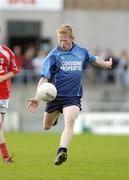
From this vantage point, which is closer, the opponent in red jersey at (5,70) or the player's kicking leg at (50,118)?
the player's kicking leg at (50,118)

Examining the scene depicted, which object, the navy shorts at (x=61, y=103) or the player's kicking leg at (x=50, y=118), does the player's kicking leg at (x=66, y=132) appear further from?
the player's kicking leg at (x=50, y=118)

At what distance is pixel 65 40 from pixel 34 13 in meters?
24.0

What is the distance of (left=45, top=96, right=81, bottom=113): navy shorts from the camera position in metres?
13.2

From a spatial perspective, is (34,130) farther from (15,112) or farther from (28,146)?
(28,146)

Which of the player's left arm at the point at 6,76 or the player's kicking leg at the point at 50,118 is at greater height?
the player's left arm at the point at 6,76

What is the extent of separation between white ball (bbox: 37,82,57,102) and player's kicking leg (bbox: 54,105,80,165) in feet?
1.23

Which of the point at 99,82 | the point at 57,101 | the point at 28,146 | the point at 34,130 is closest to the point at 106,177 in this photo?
the point at 57,101

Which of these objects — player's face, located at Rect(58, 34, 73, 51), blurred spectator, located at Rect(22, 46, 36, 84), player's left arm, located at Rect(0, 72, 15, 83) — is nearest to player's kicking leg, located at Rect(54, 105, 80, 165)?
player's face, located at Rect(58, 34, 73, 51)

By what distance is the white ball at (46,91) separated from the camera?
503 inches

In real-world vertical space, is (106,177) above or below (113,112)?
above

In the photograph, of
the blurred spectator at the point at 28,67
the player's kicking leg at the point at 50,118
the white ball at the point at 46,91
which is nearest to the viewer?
the white ball at the point at 46,91

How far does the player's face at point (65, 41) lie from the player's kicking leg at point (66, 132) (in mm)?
944

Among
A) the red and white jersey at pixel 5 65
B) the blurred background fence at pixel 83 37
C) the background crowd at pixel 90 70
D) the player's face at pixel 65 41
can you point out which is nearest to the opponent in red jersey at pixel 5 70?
the red and white jersey at pixel 5 65

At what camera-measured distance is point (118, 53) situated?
123 feet
